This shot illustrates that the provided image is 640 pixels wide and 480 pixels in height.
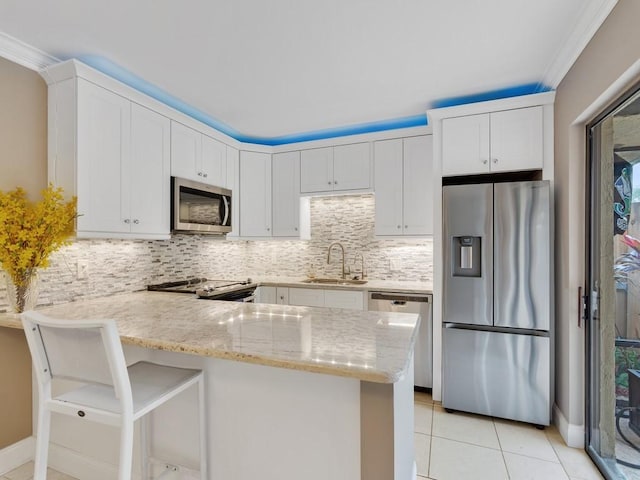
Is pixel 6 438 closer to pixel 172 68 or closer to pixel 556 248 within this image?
pixel 172 68

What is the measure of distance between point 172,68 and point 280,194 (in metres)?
1.81

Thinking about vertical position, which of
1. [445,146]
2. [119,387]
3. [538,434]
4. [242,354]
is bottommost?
[538,434]

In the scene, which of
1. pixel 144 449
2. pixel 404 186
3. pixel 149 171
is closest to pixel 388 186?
pixel 404 186

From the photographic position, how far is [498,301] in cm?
248

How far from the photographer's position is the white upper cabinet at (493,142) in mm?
2566

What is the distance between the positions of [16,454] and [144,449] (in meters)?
1.06

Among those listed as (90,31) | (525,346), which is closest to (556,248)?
(525,346)

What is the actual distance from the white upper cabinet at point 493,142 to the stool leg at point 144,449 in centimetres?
270

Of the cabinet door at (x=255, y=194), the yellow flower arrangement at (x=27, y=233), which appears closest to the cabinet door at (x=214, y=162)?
the cabinet door at (x=255, y=194)

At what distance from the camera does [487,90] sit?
262 centimetres

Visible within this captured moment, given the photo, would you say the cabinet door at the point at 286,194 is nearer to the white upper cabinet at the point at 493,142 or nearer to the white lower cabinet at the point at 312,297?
the white lower cabinet at the point at 312,297

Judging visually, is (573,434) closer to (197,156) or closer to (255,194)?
(255,194)

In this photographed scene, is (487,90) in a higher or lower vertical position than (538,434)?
higher

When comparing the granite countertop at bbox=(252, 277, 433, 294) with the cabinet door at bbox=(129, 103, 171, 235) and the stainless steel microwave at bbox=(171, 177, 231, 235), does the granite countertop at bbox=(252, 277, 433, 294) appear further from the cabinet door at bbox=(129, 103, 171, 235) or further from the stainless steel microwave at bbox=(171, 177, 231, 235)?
the cabinet door at bbox=(129, 103, 171, 235)
